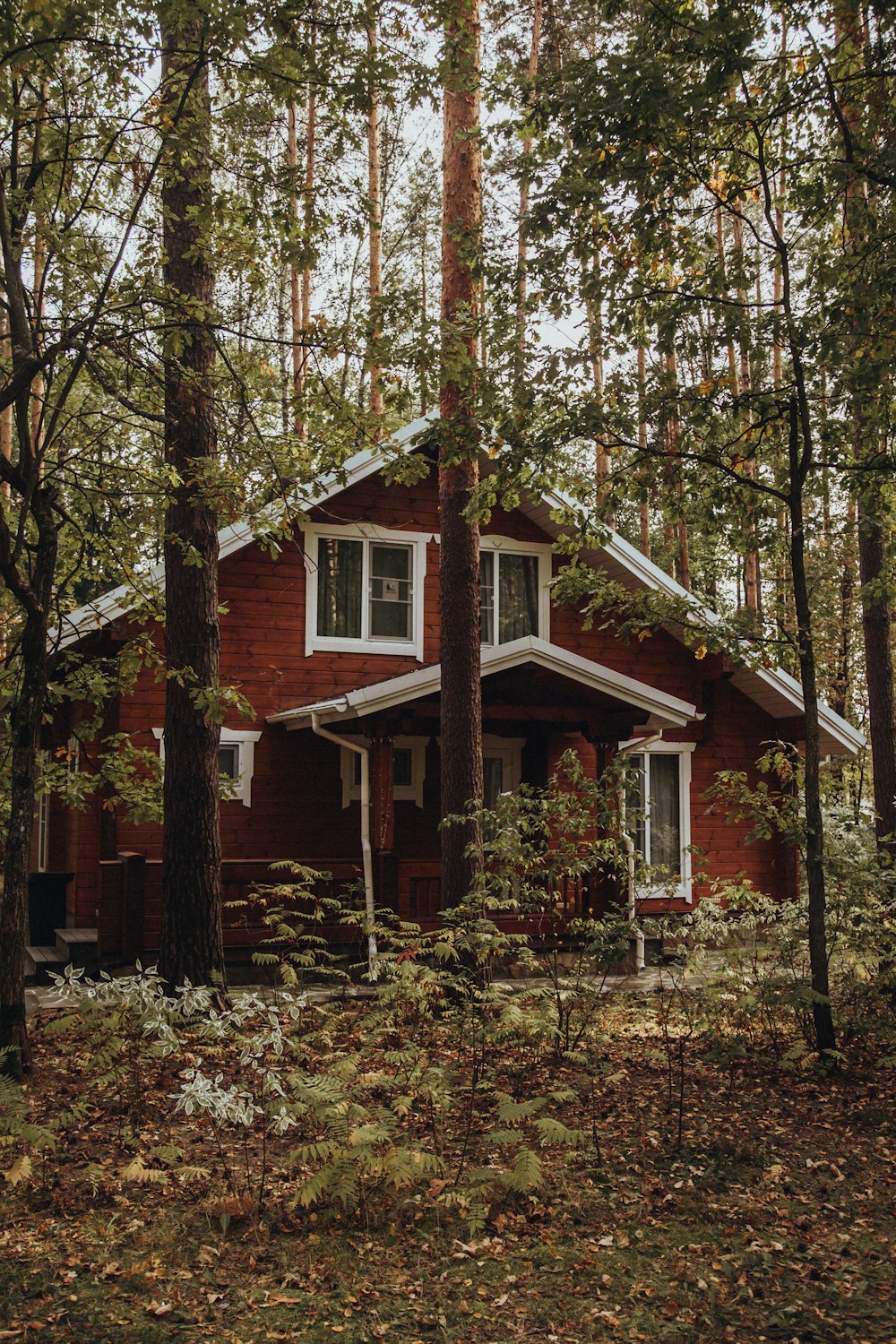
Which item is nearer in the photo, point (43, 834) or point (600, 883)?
point (600, 883)

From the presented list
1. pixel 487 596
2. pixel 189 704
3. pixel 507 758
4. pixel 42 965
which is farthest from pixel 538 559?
pixel 42 965

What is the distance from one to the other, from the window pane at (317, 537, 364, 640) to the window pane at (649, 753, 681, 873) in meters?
5.11

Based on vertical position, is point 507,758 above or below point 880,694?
below

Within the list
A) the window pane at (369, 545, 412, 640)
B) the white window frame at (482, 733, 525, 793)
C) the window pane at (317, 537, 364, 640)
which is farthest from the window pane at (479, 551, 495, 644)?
the window pane at (317, 537, 364, 640)

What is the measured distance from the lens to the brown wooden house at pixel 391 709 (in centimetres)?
1308

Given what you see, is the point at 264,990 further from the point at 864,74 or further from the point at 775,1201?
the point at 864,74

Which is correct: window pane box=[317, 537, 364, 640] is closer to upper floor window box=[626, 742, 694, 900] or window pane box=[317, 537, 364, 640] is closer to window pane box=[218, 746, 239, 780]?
window pane box=[218, 746, 239, 780]

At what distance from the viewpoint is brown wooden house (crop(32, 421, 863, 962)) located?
13.1m

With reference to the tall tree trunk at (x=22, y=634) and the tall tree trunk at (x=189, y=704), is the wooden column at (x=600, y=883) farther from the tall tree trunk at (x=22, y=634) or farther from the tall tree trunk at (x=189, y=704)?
the tall tree trunk at (x=22, y=634)

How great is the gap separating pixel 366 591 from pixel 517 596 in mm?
2342

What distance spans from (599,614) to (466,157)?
24.0 ft

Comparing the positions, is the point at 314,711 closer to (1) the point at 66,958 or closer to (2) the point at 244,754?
(2) the point at 244,754

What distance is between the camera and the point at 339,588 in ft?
49.2

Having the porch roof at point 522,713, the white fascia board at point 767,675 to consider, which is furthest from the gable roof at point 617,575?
the porch roof at point 522,713
